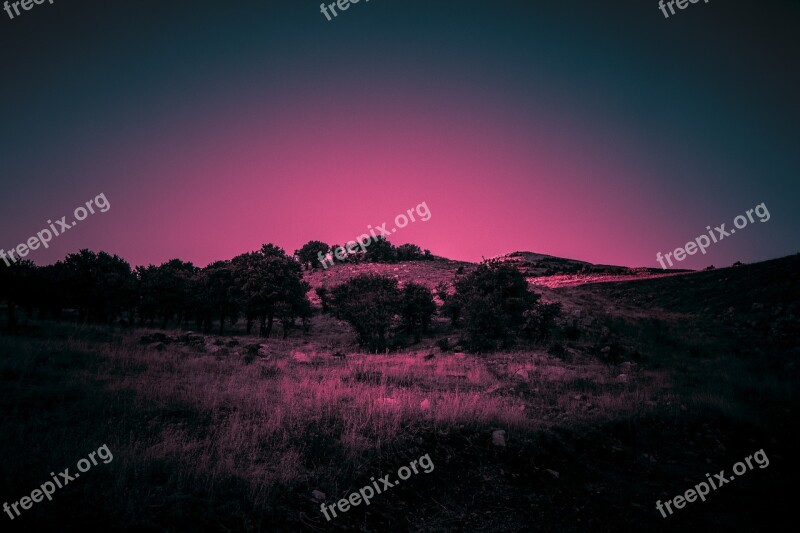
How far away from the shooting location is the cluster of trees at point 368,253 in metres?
79.9

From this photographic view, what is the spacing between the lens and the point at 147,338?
1836 cm

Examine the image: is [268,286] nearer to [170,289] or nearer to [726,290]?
[170,289]

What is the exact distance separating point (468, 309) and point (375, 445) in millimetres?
19323

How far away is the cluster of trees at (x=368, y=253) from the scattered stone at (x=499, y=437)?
71.8 metres

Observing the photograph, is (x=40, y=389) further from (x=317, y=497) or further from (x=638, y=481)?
(x=638, y=481)

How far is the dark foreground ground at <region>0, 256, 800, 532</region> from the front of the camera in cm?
434

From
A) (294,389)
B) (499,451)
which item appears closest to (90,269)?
(294,389)

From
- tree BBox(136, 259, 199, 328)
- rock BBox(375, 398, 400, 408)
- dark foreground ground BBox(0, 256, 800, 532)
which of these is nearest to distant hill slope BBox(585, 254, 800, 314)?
dark foreground ground BBox(0, 256, 800, 532)

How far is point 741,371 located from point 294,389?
20.1m

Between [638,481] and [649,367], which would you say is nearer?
[638,481]

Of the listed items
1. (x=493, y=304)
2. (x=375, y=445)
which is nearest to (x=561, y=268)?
(x=493, y=304)

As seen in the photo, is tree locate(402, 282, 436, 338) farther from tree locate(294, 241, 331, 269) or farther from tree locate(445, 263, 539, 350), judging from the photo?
tree locate(294, 241, 331, 269)

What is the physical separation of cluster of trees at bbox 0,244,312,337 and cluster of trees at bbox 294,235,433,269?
130ft

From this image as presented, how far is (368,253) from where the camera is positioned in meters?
80.6
